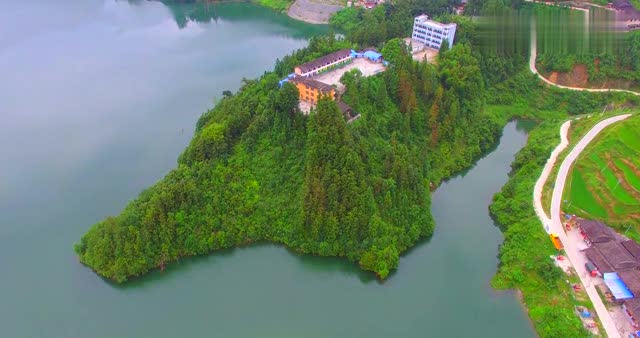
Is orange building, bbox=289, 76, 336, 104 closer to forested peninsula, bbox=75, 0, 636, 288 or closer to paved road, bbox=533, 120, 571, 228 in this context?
forested peninsula, bbox=75, 0, 636, 288

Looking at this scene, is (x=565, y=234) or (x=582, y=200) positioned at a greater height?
(x=582, y=200)

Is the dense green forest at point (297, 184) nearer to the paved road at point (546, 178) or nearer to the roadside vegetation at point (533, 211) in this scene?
the roadside vegetation at point (533, 211)

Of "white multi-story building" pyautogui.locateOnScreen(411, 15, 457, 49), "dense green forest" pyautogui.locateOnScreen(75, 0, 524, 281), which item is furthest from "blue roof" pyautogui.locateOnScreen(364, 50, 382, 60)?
"white multi-story building" pyautogui.locateOnScreen(411, 15, 457, 49)

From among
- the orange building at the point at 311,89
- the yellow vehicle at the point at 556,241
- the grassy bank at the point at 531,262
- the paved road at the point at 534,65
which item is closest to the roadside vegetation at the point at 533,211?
the grassy bank at the point at 531,262

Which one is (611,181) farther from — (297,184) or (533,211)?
(297,184)

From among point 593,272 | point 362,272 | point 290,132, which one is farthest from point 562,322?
point 290,132

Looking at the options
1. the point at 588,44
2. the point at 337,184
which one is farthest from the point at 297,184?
the point at 588,44
